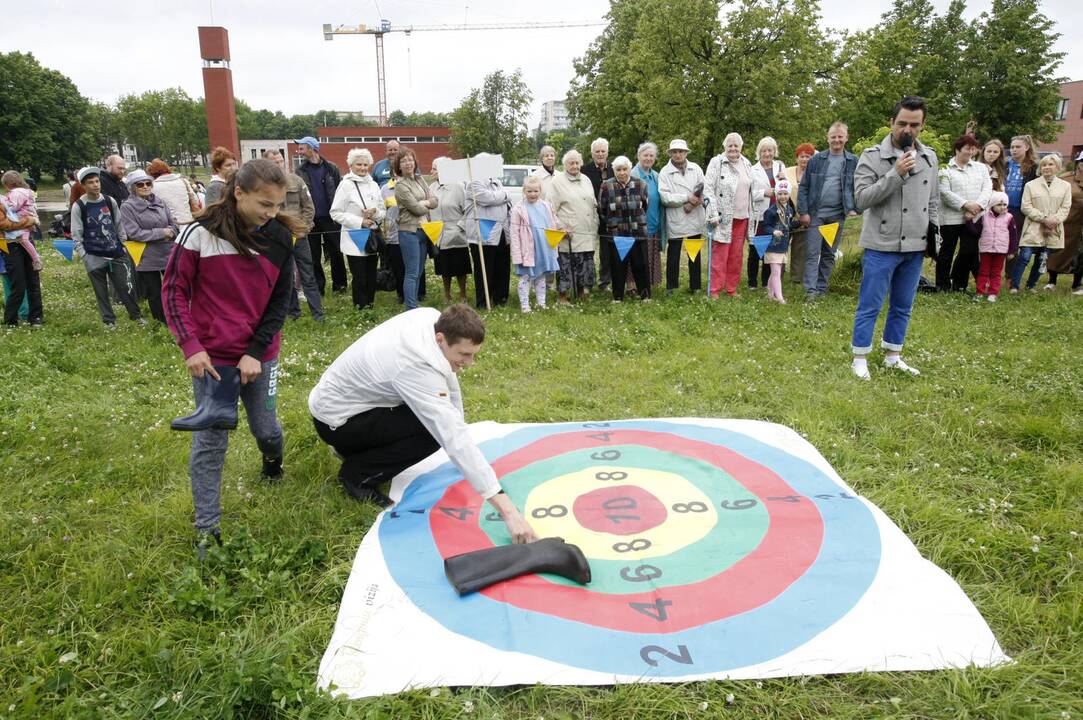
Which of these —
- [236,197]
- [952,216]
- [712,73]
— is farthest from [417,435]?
[712,73]

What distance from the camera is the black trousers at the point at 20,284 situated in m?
8.09

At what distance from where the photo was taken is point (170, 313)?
314cm

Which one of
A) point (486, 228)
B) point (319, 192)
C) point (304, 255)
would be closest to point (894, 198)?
point (486, 228)

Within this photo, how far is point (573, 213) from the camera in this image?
→ 8.89m

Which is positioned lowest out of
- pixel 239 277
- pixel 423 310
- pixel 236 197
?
pixel 423 310

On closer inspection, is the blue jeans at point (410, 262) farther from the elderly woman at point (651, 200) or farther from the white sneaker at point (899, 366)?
the white sneaker at point (899, 366)

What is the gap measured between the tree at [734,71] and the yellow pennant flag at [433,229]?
12972 mm

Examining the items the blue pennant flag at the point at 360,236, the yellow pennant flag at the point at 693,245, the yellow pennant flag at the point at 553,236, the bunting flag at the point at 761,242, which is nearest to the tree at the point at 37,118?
the blue pennant flag at the point at 360,236

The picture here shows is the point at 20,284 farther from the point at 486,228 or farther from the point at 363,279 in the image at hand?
the point at 486,228

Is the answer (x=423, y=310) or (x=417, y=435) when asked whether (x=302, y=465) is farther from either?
(x=423, y=310)

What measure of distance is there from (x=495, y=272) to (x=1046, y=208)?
24.3ft

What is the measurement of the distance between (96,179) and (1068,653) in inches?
382

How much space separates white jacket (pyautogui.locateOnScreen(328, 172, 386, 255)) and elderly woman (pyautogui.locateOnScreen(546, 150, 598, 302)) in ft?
7.64

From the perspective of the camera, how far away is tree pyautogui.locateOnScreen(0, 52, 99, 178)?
50.8 meters
